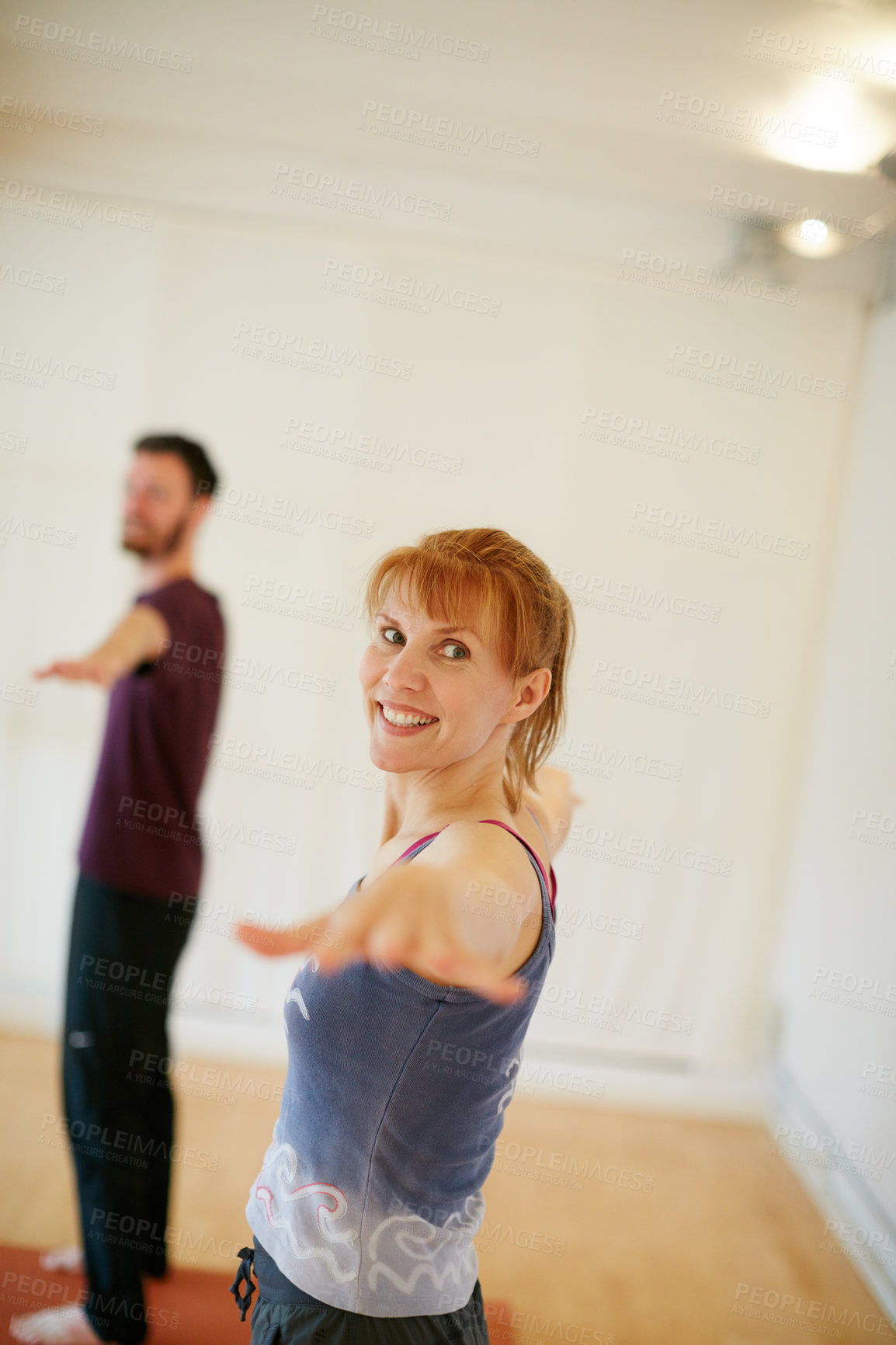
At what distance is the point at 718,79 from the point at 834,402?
1056mm

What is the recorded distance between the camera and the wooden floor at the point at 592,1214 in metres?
2.17

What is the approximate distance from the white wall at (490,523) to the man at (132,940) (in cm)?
110

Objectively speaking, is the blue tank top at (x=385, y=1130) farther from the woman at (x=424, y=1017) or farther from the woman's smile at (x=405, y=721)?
the woman's smile at (x=405, y=721)

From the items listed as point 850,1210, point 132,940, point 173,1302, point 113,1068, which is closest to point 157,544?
point 132,940

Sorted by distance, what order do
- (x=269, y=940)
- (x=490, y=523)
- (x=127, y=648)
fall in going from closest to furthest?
(x=269, y=940) → (x=127, y=648) → (x=490, y=523)

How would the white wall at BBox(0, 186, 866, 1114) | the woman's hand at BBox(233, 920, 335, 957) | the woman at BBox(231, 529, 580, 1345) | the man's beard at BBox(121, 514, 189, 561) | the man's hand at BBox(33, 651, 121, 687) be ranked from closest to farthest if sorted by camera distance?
the woman's hand at BBox(233, 920, 335, 957) → the woman at BBox(231, 529, 580, 1345) → the man's hand at BBox(33, 651, 121, 687) → the man's beard at BBox(121, 514, 189, 561) → the white wall at BBox(0, 186, 866, 1114)

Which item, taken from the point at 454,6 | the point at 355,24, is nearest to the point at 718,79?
the point at 454,6

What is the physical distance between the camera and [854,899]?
8.59 feet

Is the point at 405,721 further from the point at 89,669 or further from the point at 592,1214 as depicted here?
the point at 592,1214

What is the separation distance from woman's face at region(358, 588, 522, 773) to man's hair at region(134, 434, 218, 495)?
3.36ft

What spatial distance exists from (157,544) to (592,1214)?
6.44ft

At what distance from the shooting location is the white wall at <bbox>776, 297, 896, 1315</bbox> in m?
2.41

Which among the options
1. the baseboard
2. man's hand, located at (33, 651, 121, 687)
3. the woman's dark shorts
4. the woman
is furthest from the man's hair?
the baseboard

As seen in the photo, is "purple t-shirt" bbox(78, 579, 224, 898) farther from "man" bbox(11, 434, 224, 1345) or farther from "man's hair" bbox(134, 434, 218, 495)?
"man's hair" bbox(134, 434, 218, 495)
